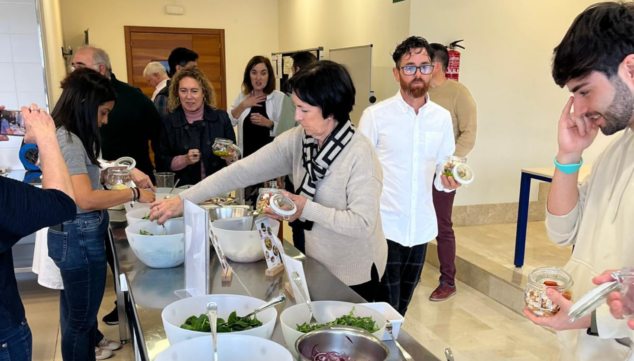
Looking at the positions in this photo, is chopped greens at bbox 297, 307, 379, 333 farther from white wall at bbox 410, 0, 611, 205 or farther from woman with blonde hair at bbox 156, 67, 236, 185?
white wall at bbox 410, 0, 611, 205

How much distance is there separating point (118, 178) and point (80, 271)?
0.41 m

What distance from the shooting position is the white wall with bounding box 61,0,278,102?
6.89 m

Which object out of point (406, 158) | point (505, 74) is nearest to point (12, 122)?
point (406, 158)

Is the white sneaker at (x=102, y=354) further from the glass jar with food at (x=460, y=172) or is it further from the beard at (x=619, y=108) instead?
the beard at (x=619, y=108)

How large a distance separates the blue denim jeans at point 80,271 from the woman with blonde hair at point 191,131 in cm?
87

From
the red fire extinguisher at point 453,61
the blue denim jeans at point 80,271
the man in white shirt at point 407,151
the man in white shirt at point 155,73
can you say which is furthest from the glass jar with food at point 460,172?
the man in white shirt at point 155,73

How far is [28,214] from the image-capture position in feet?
3.83

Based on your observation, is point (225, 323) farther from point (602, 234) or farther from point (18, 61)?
point (18, 61)

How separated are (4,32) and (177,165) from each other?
6.41ft

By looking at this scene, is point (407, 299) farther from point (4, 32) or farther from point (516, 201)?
point (4, 32)

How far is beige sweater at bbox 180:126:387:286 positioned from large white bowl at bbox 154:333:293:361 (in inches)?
23.9

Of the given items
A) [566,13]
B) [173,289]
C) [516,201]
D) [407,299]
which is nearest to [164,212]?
[173,289]

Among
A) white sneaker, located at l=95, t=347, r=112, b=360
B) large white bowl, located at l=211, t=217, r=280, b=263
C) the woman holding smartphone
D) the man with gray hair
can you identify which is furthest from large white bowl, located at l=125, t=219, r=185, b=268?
the man with gray hair

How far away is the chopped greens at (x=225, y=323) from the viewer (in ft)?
3.59
